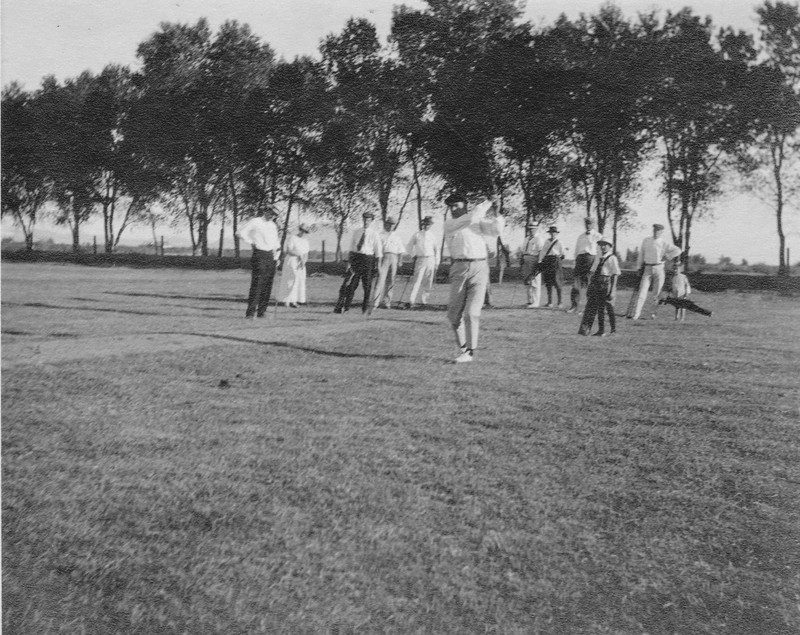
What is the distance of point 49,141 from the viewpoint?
1441 cm

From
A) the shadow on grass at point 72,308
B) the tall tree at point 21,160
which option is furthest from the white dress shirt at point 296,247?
the tall tree at point 21,160

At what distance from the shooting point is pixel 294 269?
1600cm

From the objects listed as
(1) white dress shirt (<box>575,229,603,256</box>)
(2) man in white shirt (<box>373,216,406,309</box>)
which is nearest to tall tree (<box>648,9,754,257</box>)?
(1) white dress shirt (<box>575,229,603,256</box>)

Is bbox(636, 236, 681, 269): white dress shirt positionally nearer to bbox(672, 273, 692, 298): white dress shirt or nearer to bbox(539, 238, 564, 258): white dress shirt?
bbox(672, 273, 692, 298): white dress shirt

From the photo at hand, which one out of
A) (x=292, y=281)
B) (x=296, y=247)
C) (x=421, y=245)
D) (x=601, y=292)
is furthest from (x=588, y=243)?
(x=292, y=281)

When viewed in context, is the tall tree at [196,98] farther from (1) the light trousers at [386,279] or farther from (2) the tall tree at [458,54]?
(1) the light trousers at [386,279]

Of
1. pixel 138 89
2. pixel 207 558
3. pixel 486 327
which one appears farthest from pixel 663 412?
pixel 138 89

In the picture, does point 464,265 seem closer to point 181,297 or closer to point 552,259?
point 552,259

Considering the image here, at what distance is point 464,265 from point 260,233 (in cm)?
527

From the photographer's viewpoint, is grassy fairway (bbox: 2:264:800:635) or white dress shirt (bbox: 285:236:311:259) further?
white dress shirt (bbox: 285:236:311:259)

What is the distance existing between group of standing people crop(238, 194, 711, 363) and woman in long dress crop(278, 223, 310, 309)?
2cm

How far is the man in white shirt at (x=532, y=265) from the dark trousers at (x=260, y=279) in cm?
633

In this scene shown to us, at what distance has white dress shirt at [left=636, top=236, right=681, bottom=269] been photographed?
46.3 ft

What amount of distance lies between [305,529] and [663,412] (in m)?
3.70
